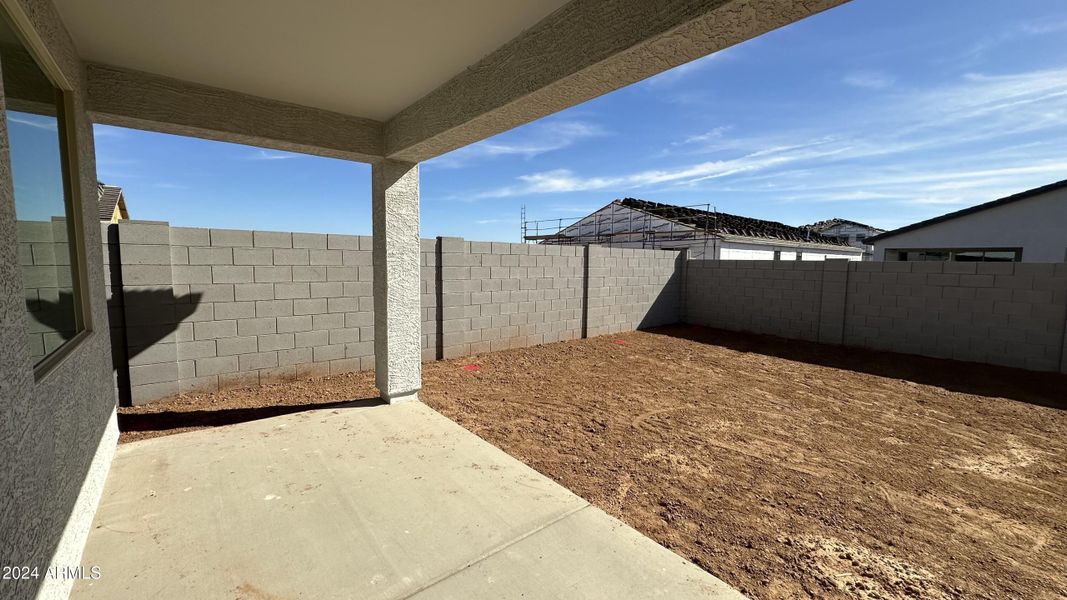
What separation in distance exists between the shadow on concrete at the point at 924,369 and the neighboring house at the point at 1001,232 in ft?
20.9

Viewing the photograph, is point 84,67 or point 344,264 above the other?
point 84,67

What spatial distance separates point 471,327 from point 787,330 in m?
7.23

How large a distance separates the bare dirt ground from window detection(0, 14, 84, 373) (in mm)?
2048

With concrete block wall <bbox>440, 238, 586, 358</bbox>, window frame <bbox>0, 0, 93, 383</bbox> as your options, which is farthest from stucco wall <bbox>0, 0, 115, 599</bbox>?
concrete block wall <bbox>440, 238, 586, 358</bbox>

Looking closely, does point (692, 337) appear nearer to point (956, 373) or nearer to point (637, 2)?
point (956, 373)

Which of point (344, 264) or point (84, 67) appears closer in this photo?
point (84, 67)

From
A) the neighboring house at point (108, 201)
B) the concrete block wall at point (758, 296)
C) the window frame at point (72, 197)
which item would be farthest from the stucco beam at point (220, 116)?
the concrete block wall at point (758, 296)

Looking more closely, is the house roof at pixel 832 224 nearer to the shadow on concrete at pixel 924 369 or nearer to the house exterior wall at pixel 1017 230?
the house exterior wall at pixel 1017 230

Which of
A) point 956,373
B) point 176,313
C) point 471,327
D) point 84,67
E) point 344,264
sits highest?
point 84,67

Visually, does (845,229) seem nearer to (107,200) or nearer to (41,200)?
(41,200)

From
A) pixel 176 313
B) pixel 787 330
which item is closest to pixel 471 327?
pixel 176 313

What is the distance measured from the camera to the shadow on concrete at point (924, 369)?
5.82 metres

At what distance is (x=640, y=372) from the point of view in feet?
21.4

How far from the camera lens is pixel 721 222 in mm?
21172
